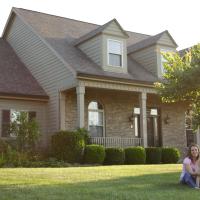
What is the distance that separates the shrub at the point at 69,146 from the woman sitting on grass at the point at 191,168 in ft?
27.2

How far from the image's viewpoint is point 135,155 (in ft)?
59.2

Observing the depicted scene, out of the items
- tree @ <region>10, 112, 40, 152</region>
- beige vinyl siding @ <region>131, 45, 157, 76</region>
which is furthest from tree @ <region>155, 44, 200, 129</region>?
beige vinyl siding @ <region>131, 45, 157, 76</region>

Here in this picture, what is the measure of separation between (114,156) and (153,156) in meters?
2.21

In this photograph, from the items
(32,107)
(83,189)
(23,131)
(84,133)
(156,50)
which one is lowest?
(83,189)

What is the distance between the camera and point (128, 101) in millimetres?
22062

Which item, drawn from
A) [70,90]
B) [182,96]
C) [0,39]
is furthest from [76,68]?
[0,39]

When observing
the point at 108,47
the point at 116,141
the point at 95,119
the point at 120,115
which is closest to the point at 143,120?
the point at 116,141

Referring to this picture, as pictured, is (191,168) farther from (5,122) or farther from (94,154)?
(5,122)

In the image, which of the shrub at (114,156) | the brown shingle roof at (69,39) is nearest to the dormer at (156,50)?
the brown shingle roof at (69,39)

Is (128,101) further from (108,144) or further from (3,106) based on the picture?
(3,106)

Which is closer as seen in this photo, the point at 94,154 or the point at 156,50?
the point at 94,154

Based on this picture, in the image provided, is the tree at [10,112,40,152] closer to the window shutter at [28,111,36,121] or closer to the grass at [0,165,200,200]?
the window shutter at [28,111,36,121]

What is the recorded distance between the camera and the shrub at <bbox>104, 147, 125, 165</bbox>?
1747 centimetres

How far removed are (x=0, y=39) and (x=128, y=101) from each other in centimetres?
908
